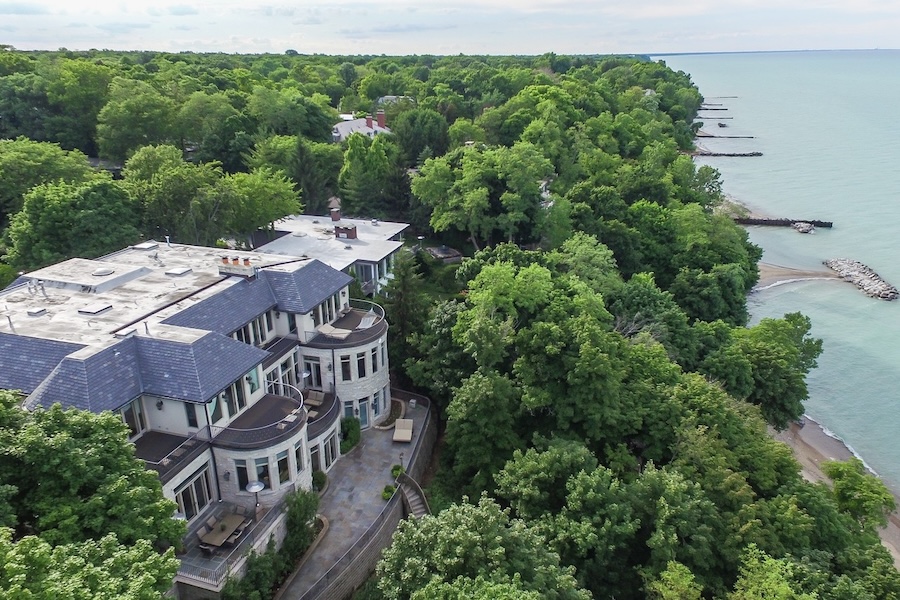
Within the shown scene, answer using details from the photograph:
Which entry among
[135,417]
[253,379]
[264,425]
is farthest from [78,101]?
[264,425]

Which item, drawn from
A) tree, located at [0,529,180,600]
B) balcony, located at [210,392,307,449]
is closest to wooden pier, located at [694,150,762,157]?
balcony, located at [210,392,307,449]

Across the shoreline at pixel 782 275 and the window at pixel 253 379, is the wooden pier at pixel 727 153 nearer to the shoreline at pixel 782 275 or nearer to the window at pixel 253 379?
the shoreline at pixel 782 275

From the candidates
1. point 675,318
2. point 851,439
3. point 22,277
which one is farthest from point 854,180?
point 22,277

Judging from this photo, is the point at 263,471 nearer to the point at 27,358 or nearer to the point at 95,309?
the point at 27,358

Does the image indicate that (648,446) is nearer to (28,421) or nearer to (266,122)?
(28,421)

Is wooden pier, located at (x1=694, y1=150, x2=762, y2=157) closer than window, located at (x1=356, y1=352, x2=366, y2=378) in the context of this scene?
A: No

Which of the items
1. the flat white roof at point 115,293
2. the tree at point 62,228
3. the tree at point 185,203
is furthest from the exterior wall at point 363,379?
the tree at point 62,228

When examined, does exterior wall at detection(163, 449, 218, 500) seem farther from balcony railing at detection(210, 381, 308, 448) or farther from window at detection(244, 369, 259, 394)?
window at detection(244, 369, 259, 394)
